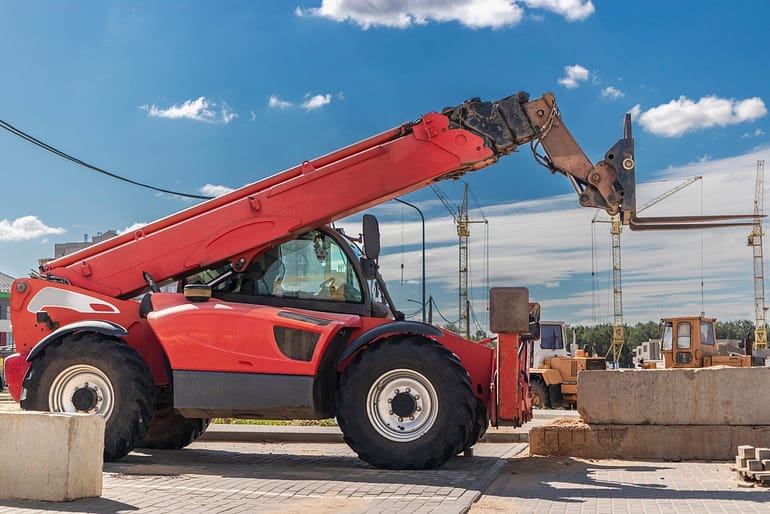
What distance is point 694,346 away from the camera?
92.3 feet

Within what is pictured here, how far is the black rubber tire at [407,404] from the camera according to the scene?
11.1 m

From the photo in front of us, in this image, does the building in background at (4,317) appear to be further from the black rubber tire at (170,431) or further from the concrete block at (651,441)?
the concrete block at (651,441)

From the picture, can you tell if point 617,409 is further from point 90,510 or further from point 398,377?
point 90,510

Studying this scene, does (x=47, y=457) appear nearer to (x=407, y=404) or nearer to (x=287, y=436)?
(x=407, y=404)

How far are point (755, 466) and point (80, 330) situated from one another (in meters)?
8.10

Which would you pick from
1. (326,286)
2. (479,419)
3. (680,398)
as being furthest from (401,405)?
(680,398)

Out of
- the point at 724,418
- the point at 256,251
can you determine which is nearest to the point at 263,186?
the point at 256,251

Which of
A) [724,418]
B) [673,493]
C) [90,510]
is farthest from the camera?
[724,418]

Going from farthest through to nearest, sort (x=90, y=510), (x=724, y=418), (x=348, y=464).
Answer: (x=724, y=418) < (x=348, y=464) < (x=90, y=510)

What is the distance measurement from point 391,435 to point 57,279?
5.06 metres

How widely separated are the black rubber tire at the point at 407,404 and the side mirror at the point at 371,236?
1.19 metres

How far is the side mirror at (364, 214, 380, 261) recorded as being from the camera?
1173cm

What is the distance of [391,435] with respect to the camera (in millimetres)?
11258

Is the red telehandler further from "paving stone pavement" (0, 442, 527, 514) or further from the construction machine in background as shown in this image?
the construction machine in background
